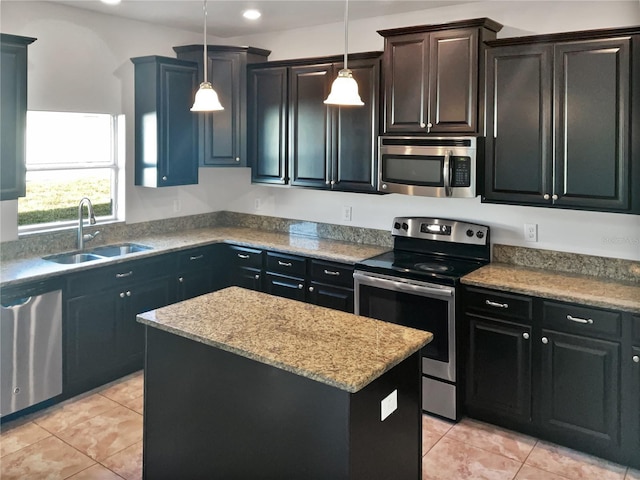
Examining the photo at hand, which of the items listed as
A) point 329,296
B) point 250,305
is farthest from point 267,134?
point 250,305

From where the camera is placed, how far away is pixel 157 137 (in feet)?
14.6

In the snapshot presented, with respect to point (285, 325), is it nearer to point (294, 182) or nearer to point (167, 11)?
point (294, 182)

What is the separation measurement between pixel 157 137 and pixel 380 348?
3.01m

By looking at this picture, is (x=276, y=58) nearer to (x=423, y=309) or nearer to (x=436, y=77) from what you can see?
(x=436, y=77)

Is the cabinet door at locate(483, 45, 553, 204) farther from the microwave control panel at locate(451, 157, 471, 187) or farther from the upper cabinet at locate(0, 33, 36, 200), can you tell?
the upper cabinet at locate(0, 33, 36, 200)

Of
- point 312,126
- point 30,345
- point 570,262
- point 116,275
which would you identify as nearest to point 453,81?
point 312,126

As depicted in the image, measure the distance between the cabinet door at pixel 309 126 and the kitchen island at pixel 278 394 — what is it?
1.90m

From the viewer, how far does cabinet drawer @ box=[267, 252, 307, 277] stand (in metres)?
4.28

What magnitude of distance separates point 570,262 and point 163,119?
3155mm

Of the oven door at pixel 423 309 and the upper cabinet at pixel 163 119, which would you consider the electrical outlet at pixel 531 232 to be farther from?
the upper cabinet at pixel 163 119

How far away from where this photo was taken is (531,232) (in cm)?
375

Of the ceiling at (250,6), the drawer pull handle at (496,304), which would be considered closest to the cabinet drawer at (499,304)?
the drawer pull handle at (496,304)

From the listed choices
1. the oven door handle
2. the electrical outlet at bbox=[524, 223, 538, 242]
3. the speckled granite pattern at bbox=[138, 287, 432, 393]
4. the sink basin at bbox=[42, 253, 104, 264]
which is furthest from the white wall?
the speckled granite pattern at bbox=[138, 287, 432, 393]

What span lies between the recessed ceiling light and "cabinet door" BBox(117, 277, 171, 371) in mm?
2077
